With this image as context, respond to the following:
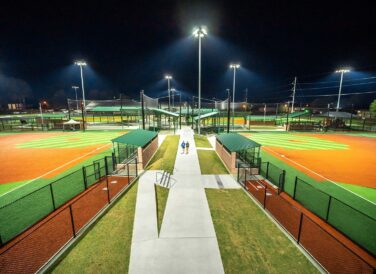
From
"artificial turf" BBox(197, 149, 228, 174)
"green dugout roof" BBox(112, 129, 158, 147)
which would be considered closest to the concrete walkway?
"artificial turf" BBox(197, 149, 228, 174)

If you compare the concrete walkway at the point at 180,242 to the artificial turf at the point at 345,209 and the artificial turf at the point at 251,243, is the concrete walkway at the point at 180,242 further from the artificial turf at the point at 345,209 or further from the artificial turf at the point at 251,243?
the artificial turf at the point at 345,209

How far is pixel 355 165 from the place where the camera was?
20500 millimetres

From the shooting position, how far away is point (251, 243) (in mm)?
8461

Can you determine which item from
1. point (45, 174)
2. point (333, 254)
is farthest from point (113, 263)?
point (45, 174)

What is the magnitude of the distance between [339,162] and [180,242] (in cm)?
2161

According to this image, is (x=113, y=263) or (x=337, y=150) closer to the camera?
(x=113, y=263)

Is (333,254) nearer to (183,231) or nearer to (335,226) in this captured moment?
(335,226)

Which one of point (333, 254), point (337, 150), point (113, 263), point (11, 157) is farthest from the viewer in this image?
point (337, 150)

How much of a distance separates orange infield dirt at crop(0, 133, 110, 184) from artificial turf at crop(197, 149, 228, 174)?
13538 millimetres

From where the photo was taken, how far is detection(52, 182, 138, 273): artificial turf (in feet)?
23.4

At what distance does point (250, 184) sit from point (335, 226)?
598cm

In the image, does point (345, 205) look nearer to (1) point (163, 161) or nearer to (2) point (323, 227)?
(2) point (323, 227)

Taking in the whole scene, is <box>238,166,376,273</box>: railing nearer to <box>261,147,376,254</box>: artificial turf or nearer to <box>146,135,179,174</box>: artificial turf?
<box>261,147,376,254</box>: artificial turf

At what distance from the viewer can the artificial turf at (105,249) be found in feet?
23.4
